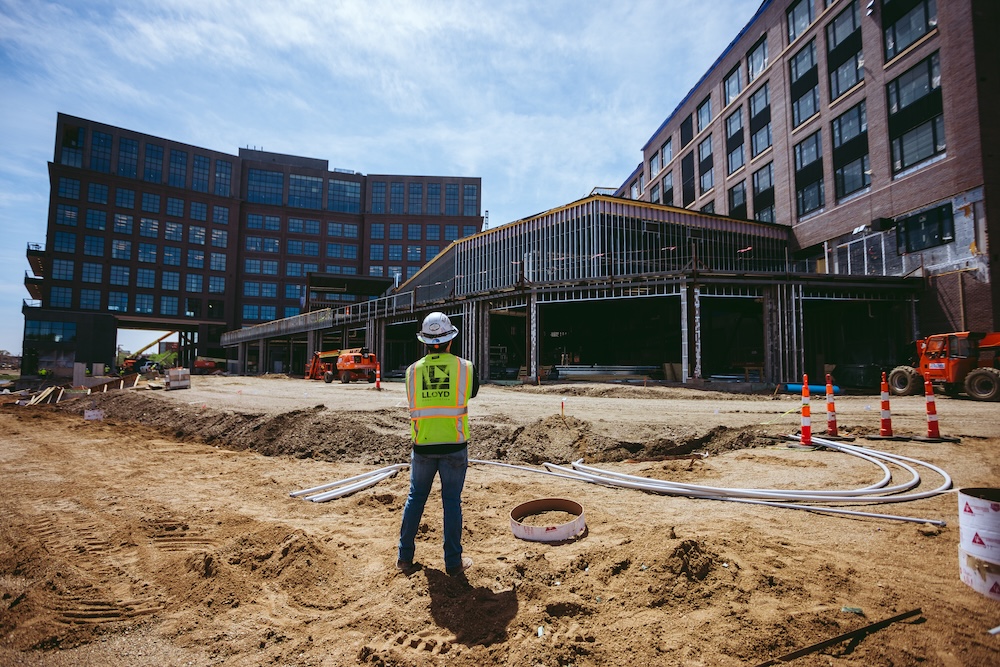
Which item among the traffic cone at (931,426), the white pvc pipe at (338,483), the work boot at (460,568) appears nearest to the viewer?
the work boot at (460,568)

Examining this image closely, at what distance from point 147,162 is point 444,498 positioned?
73791mm

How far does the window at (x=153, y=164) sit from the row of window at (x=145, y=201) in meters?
2.28

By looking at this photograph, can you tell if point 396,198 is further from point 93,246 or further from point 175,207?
point 93,246

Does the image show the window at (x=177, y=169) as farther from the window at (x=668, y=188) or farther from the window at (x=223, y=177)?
the window at (x=668, y=188)

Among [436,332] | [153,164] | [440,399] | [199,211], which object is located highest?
[153,164]

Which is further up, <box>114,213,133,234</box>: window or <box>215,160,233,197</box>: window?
<box>215,160,233,197</box>: window

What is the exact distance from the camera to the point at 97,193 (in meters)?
55.2

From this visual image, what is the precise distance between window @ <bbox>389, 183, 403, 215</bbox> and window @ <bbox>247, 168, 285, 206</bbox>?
15116 millimetres

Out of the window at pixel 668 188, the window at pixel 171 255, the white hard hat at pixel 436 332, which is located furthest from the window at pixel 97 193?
the white hard hat at pixel 436 332

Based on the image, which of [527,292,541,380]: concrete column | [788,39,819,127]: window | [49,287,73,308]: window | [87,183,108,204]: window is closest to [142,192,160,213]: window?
[87,183,108,204]: window

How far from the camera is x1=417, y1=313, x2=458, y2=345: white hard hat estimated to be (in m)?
3.80

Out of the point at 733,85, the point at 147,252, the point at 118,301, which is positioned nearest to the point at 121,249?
the point at 147,252

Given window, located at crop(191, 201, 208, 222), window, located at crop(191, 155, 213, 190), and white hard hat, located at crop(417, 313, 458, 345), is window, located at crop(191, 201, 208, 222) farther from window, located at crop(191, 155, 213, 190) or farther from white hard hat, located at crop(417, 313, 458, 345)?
white hard hat, located at crop(417, 313, 458, 345)

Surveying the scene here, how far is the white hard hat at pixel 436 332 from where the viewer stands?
3797 millimetres
